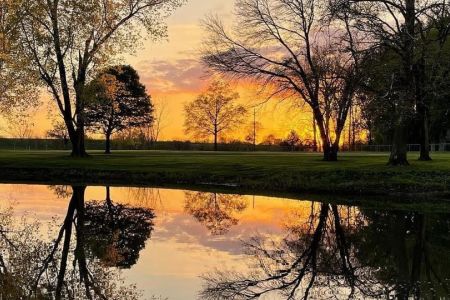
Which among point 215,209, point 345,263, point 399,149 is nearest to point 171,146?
point 399,149

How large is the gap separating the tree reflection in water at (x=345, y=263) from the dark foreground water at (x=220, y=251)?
0.07ft

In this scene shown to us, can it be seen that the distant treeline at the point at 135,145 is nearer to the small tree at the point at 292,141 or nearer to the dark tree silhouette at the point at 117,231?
the small tree at the point at 292,141

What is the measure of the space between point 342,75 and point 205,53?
11.2 meters

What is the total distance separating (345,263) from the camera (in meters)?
11.4

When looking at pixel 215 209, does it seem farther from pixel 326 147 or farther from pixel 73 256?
pixel 326 147

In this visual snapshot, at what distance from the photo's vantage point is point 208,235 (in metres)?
15.0

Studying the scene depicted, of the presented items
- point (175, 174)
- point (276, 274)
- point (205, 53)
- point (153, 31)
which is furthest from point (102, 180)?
point (276, 274)

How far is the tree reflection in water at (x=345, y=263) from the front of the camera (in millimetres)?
9461

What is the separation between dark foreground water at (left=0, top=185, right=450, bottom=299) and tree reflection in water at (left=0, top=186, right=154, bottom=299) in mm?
25

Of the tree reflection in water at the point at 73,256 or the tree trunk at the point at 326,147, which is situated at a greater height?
the tree trunk at the point at 326,147

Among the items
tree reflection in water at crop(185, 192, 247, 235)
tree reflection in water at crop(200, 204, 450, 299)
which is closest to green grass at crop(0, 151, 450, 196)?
tree reflection in water at crop(185, 192, 247, 235)

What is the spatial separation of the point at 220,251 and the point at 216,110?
7693 cm

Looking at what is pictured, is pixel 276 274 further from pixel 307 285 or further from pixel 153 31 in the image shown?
pixel 153 31

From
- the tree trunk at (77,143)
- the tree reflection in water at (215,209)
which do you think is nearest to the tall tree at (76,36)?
the tree trunk at (77,143)
